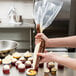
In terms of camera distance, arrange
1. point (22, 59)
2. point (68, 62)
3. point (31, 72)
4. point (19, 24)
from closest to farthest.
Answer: point (68, 62) → point (31, 72) → point (22, 59) → point (19, 24)

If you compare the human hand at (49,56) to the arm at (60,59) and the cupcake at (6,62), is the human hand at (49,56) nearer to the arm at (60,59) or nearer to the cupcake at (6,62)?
the arm at (60,59)

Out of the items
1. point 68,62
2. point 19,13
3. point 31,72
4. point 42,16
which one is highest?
point 42,16

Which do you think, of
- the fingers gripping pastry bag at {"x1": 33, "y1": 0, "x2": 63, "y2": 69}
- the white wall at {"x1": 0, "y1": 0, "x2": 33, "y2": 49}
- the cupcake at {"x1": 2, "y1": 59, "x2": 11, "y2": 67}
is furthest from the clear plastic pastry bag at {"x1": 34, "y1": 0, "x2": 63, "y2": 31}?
the white wall at {"x1": 0, "y1": 0, "x2": 33, "y2": 49}

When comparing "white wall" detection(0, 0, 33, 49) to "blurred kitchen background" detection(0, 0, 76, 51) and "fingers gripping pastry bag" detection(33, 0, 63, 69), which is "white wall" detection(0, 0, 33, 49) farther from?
"fingers gripping pastry bag" detection(33, 0, 63, 69)

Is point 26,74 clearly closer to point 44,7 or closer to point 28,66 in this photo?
point 28,66

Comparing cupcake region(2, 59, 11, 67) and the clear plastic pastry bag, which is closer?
the clear plastic pastry bag

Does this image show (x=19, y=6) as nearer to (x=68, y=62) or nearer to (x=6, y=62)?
(x=6, y=62)

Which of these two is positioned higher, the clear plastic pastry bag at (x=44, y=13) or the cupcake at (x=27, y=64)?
the clear plastic pastry bag at (x=44, y=13)

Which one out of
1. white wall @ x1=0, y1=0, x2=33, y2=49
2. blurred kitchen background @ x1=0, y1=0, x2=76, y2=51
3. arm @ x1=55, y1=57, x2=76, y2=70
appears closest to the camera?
arm @ x1=55, y1=57, x2=76, y2=70

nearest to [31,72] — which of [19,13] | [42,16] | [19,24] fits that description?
[42,16]

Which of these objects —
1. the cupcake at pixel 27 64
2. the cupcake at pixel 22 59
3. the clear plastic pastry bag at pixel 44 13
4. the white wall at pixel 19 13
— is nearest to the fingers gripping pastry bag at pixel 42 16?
the clear plastic pastry bag at pixel 44 13

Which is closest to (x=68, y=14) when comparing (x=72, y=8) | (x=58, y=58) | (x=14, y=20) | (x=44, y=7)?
(x=72, y=8)

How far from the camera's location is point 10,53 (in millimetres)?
1631

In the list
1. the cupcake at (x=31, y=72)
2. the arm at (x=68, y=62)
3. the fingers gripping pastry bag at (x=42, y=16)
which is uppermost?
the fingers gripping pastry bag at (x=42, y=16)
